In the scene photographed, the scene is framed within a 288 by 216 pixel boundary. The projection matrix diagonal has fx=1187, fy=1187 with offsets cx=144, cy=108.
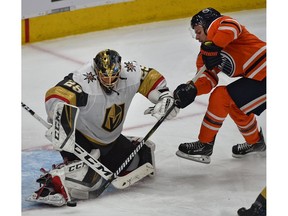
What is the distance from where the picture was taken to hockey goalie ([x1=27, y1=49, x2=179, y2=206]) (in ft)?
12.2

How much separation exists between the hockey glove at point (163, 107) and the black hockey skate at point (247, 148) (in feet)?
1.04

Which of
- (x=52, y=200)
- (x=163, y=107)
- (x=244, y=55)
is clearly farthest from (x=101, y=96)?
(x=244, y=55)

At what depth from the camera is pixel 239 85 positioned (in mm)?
3861

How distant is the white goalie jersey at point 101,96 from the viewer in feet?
12.3

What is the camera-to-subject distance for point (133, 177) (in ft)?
Result: 12.7

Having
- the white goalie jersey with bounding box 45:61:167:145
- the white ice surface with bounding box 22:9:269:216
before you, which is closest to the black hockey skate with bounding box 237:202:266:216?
the white ice surface with bounding box 22:9:269:216

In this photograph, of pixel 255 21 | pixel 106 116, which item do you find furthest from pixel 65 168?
pixel 255 21

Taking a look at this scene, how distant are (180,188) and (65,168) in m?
0.38

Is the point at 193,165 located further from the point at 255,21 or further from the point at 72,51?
the point at 72,51

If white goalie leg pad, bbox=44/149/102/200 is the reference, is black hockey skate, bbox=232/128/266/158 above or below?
above

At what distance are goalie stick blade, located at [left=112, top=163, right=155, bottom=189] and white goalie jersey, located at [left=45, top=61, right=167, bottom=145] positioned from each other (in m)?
0.13

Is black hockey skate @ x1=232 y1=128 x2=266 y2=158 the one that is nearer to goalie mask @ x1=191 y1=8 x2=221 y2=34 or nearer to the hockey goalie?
the hockey goalie

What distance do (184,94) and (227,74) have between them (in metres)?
0.17

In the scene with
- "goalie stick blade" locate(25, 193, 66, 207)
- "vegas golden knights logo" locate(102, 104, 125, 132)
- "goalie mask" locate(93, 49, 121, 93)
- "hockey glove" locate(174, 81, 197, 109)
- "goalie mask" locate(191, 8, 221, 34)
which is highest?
"goalie mask" locate(191, 8, 221, 34)
